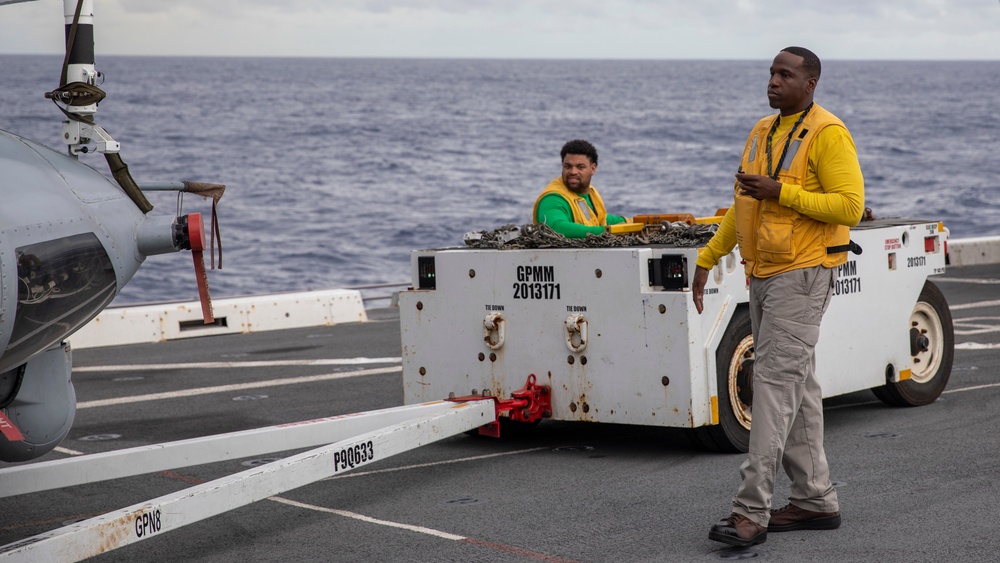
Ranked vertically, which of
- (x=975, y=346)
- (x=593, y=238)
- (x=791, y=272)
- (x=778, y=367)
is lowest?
(x=975, y=346)

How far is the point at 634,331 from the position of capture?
7203 mm

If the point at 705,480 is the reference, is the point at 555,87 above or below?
above

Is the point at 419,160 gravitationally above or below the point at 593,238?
above

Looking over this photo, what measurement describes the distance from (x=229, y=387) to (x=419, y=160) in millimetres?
52936

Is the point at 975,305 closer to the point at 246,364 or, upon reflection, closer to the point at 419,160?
the point at 246,364

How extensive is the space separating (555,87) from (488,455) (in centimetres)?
14156

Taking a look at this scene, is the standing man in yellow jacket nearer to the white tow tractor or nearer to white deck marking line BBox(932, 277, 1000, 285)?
the white tow tractor

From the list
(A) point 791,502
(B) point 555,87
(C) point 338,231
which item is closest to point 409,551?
(A) point 791,502

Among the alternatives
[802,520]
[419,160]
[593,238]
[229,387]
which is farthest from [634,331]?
[419,160]

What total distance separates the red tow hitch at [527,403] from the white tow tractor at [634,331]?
15 millimetres

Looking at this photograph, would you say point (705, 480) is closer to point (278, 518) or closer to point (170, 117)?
point (278, 518)

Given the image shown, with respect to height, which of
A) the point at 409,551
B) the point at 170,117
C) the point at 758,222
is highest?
the point at 170,117

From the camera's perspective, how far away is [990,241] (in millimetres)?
21109

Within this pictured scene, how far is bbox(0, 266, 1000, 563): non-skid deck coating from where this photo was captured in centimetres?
557
